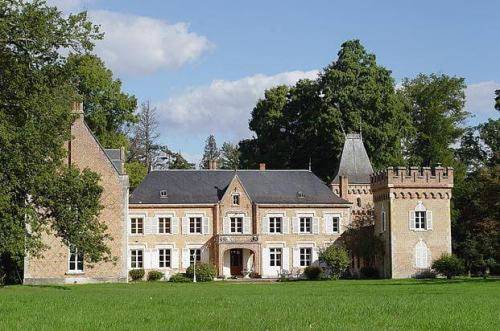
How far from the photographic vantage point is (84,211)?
3259 centimetres

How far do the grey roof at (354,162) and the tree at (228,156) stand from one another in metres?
34.4

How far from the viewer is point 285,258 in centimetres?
5700

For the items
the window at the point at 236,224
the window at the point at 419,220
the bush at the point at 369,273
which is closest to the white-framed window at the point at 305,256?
the bush at the point at 369,273

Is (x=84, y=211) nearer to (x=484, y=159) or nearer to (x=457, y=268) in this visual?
(x=457, y=268)

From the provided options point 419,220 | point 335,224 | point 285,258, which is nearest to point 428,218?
point 419,220

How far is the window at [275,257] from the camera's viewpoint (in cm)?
5697

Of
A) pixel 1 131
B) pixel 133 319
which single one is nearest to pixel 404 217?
pixel 1 131

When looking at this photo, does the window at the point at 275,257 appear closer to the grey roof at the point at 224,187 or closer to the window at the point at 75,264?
the grey roof at the point at 224,187

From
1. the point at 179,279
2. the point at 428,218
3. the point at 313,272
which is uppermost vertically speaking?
the point at 428,218

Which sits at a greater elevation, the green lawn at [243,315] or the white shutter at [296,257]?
the white shutter at [296,257]

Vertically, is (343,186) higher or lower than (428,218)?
higher

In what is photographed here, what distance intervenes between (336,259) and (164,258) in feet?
36.5

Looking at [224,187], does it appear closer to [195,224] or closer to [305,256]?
[195,224]

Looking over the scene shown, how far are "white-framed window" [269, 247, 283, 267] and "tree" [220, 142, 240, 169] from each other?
128 ft
